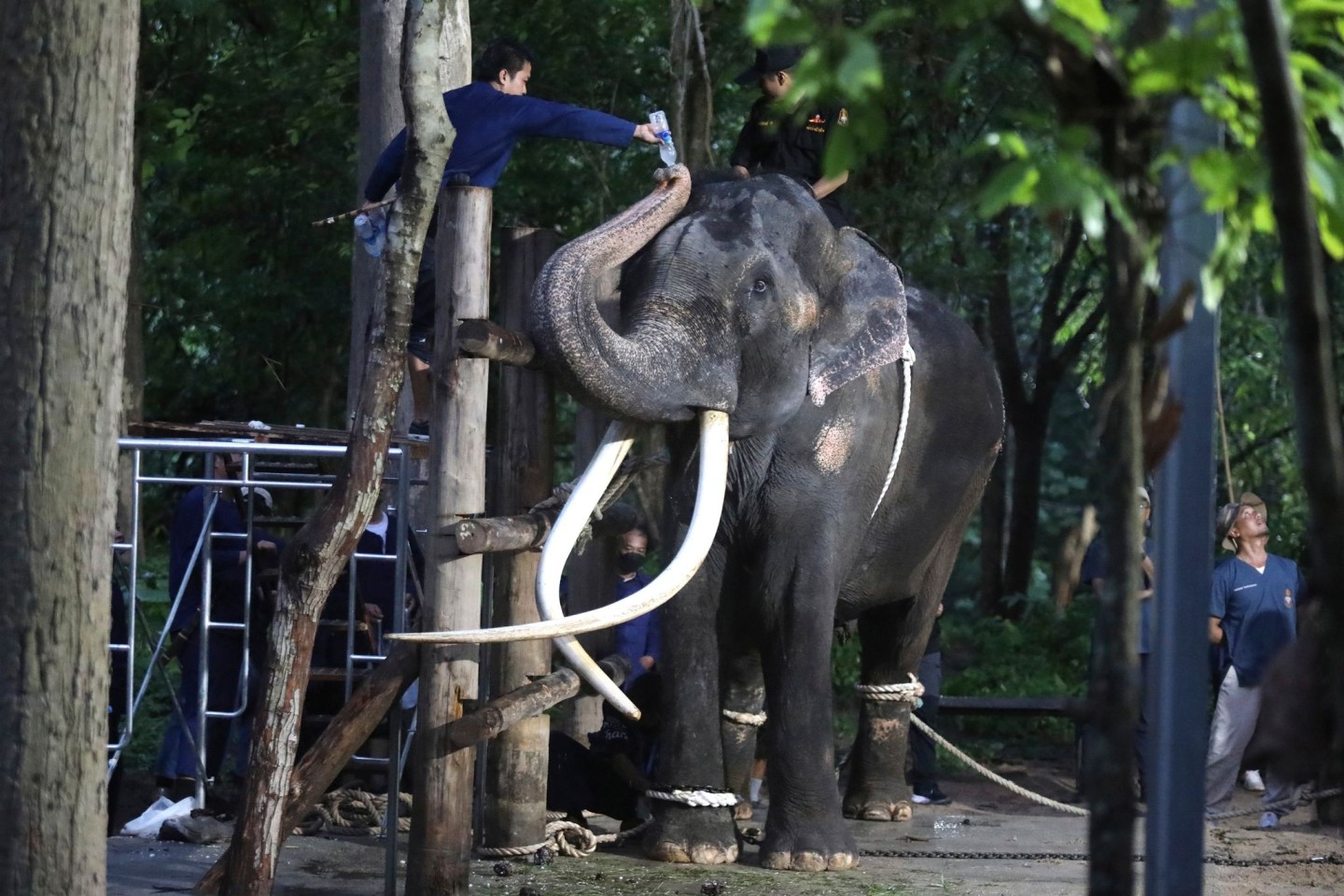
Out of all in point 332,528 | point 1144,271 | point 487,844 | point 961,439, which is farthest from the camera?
point 961,439

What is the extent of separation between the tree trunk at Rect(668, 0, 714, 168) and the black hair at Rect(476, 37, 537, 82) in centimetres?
318

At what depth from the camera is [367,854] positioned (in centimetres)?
693

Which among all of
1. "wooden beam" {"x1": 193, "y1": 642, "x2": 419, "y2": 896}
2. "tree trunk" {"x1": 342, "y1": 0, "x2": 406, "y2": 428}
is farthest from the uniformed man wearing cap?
"wooden beam" {"x1": 193, "y1": 642, "x2": 419, "y2": 896}

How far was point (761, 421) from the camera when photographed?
688cm

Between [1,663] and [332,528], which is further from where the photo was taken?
[332,528]

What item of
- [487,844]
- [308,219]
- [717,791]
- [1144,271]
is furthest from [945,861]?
[308,219]

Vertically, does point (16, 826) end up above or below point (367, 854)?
above

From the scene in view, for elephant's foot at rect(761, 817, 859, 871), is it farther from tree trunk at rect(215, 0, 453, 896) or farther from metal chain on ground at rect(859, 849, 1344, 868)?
tree trunk at rect(215, 0, 453, 896)

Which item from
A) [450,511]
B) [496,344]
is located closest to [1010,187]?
[496,344]

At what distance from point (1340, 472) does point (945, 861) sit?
16.0 ft

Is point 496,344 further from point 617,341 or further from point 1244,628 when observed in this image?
point 1244,628

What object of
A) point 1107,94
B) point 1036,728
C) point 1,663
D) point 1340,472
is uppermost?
point 1107,94

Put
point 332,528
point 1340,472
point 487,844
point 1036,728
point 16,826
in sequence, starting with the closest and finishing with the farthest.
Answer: point 1340,472 → point 16,826 → point 332,528 → point 487,844 → point 1036,728

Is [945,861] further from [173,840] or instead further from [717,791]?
[173,840]
